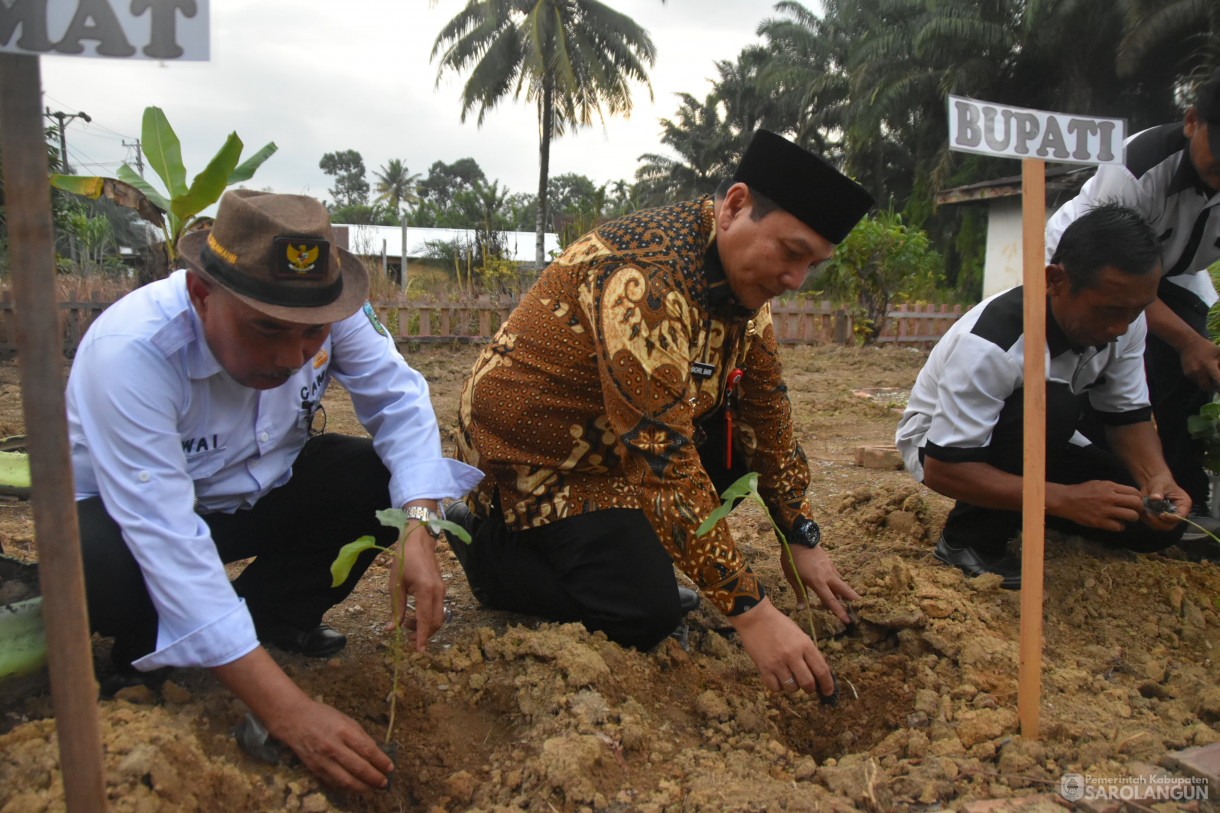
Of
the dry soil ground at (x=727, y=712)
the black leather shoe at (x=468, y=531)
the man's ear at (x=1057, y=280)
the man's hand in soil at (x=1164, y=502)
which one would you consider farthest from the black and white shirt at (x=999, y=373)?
the black leather shoe at (x=468, y=531)

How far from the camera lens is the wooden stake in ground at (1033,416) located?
1604 mm

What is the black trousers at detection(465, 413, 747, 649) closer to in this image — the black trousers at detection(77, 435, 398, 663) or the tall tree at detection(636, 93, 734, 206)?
the black trousers at detection(77, 435, 398, 663)

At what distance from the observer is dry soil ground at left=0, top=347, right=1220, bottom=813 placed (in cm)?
150

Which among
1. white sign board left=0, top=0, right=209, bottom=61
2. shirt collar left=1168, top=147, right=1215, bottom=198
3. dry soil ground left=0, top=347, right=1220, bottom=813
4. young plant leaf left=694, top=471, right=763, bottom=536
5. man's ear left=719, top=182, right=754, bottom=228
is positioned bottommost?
dry soil ground left=0, top=347, right=1220, bottom=813

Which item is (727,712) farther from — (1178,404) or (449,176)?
(449,176)

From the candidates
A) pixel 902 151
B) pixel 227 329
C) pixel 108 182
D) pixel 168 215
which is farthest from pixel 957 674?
pixel 902 151

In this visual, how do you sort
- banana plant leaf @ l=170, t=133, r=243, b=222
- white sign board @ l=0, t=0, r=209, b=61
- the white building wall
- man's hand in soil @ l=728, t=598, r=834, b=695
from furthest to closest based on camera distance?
the white building wall → banana plant leaf @ l=170, t=133, r=243, b=222 → man's hand in soil @ l=728, t=598, r=834, b=695 → white sign board @ l=0, t=0, r=209, b=61

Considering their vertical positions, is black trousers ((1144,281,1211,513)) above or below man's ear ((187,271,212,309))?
below

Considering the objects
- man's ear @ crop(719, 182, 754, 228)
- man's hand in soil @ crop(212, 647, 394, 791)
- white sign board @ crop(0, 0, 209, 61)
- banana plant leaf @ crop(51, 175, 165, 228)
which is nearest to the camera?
white sign board @ crop(0, 0, 209, 61)

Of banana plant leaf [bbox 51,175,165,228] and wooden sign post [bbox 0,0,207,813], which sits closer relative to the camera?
wooden sign post [bbox 0,0,207,813]

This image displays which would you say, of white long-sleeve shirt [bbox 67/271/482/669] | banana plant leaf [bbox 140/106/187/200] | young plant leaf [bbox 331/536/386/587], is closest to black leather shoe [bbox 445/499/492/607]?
white long-sleeve shirt [bbox 67/271/482/669]

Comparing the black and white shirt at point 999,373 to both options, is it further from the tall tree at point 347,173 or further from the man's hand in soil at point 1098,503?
the tall tree at point 347,173

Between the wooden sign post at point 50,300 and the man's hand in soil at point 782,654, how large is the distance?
1.19m

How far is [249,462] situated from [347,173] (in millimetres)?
82214
